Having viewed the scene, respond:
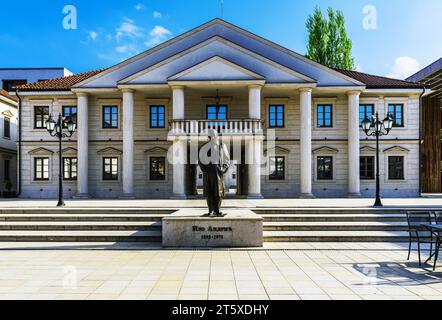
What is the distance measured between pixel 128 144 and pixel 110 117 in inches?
145

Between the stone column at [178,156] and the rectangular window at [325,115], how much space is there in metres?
10.5

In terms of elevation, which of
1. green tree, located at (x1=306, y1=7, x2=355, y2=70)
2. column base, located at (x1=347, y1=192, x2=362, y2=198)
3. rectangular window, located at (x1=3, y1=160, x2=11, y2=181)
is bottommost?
column base, located at (x1=347, y1=192, x2=362, y2=198)

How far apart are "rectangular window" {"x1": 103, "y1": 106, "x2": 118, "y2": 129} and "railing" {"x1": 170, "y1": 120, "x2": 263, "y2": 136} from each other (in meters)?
6.16

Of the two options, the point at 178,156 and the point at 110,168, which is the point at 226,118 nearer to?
the point at 178,156

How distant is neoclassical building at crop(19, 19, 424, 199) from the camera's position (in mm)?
24078

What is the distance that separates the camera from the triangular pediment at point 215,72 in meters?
22.1

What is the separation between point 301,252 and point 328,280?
9.54 feet

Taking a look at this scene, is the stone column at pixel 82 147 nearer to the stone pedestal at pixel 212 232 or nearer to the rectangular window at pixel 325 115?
the stone pedestal at pixel 212 232

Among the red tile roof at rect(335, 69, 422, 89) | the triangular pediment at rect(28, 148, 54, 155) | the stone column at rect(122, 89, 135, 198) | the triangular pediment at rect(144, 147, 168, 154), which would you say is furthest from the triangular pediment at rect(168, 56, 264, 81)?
the triangular pediment at rect(28, 148, 54, 155)

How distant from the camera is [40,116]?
25.7m

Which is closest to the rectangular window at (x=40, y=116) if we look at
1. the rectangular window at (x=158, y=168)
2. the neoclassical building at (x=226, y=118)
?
the neoclassical building at (x=226, y=118)

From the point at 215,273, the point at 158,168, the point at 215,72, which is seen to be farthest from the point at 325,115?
the point at 215,273

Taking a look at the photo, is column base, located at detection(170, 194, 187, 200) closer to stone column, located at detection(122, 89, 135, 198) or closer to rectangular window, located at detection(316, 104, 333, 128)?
stone column, located at detection(122, 89, 135, 198)
